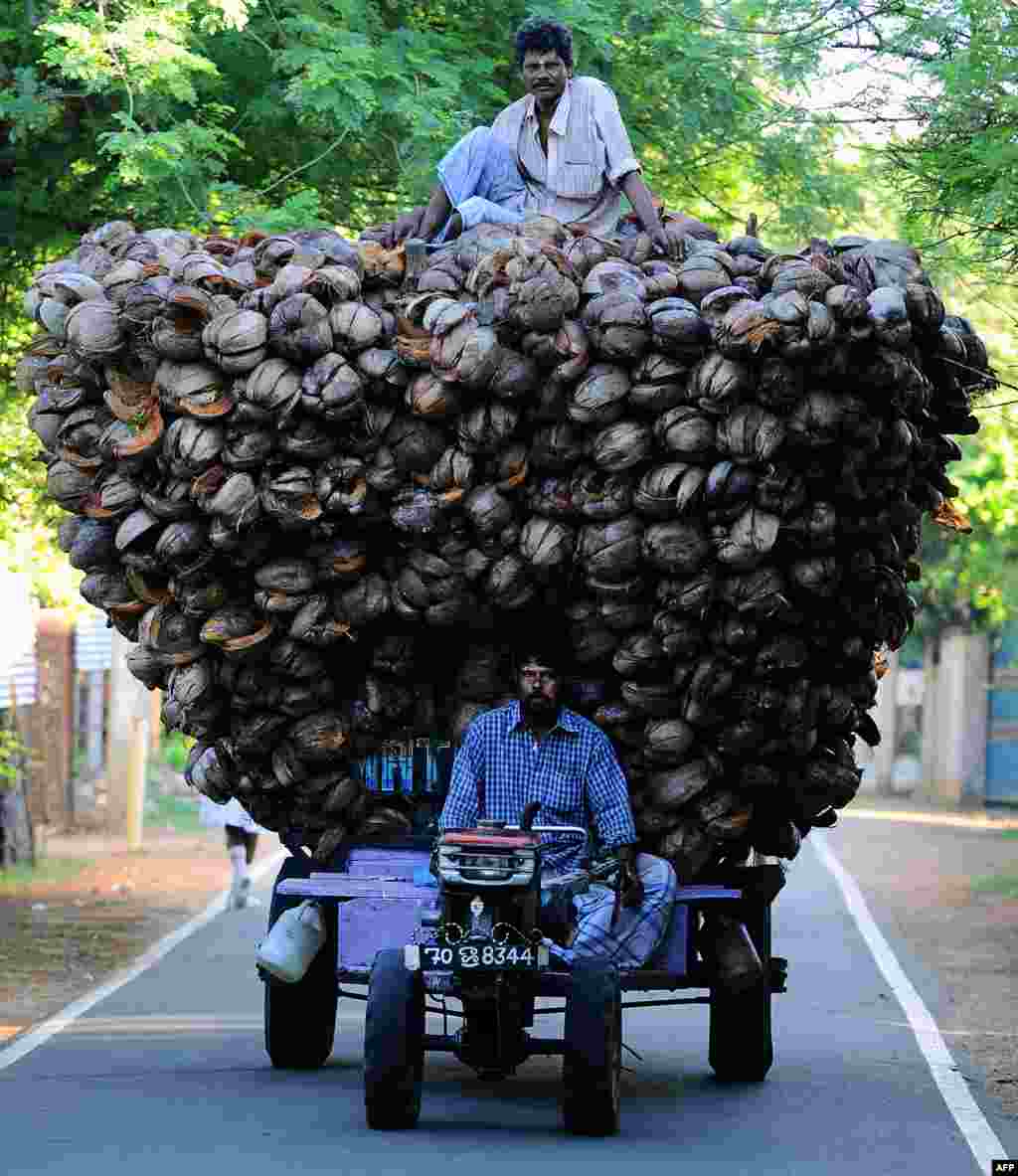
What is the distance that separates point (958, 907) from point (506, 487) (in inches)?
624

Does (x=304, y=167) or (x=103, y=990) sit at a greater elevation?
(x=304, y=167)

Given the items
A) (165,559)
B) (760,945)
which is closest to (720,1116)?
(760,945)

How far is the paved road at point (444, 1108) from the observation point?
844 centimetres

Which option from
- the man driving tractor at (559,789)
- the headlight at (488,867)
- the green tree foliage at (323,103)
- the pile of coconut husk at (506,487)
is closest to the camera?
the headlight at (488,867)

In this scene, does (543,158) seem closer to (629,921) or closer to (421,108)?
(629,921)

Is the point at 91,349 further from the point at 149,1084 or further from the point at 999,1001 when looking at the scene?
the point at 999,1001

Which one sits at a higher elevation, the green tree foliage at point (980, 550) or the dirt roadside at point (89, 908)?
the green tree foliage at point (980, 550)

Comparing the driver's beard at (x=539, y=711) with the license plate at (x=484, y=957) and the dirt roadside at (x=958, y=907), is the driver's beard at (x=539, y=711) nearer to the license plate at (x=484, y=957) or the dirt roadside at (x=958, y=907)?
the license plate at (x=484, y=957)

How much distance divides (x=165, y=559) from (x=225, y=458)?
1.83 ft

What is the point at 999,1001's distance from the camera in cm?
1605

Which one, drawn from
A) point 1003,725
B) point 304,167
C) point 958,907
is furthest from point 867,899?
point 1003,725

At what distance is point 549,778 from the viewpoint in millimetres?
9703

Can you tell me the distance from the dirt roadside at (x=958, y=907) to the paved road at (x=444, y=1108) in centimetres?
50

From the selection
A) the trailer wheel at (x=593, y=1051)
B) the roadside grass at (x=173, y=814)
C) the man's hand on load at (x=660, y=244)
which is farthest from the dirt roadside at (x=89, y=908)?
the man's hand on load at (x=660, y=244)
